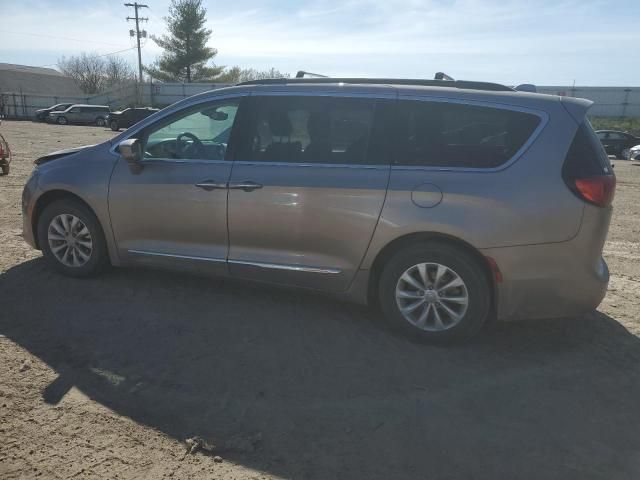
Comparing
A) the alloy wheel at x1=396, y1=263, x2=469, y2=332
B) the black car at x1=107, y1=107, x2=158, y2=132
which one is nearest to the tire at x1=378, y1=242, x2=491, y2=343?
the alloy wheel at x1=396, y1=263, x2=469, y2=332

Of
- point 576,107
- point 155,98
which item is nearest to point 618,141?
point 576,107

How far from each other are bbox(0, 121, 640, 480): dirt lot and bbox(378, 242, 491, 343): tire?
156 millimetres

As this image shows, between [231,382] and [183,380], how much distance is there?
310mm

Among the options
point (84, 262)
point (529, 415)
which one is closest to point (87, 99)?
point (84, 262)

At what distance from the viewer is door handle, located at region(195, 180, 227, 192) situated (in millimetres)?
4227

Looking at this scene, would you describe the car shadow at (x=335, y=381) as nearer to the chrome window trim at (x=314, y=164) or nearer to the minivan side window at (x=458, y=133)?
the chrome window trim at (x=314, y=164)

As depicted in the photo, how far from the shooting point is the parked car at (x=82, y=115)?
42.5 metres

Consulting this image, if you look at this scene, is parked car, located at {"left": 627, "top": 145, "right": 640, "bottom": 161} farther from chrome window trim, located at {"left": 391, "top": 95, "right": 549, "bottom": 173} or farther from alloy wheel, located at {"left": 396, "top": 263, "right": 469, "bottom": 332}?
alloy wheel, located at {"left": 396, "top": 263, "right": 469, "bottom": 332}

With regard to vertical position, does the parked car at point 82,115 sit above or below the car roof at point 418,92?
below

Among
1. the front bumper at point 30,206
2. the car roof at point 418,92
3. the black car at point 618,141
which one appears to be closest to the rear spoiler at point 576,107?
the car roof at point 418,92

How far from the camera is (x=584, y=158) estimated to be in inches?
138

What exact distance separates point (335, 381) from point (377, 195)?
138 cm

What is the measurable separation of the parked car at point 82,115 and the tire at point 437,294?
4470 centimetres

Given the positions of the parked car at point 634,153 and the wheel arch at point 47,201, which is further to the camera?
the parked car at point 634,153
